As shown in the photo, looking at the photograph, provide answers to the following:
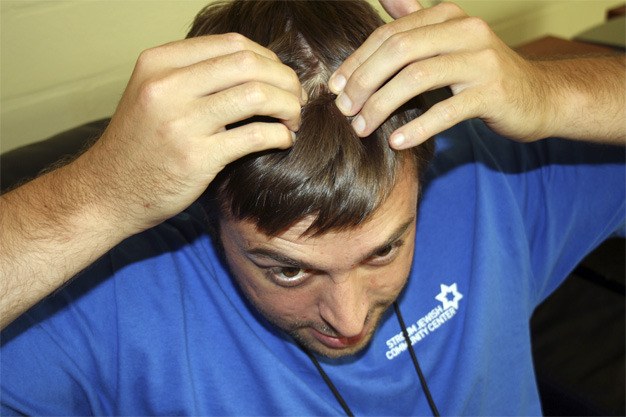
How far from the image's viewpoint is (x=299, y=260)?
92cm

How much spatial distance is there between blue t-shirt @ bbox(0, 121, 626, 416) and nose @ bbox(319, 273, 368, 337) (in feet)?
0.50

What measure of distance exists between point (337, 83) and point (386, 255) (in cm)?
29

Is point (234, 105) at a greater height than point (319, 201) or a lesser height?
greater

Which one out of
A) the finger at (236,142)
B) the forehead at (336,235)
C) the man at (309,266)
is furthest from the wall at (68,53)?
the finger at (236,142)

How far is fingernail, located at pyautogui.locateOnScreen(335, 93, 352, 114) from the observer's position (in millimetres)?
835

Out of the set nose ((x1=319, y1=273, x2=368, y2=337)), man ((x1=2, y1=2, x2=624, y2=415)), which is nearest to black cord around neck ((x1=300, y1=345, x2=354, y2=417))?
man ((x1=2, y1=2, x2=624, y2=415))

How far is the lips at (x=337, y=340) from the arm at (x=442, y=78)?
1.12 feet

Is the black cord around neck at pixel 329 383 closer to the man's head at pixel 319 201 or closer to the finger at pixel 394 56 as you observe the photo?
the man's head at pixel 319 201

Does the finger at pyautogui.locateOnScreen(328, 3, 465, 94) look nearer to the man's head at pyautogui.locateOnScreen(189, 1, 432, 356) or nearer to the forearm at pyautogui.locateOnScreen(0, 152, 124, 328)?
the man's head at pyautogui.locateOnScreen(189, 1, 432, 356)

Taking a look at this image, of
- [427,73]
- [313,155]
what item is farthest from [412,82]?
[313,155]

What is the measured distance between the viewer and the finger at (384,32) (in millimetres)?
816

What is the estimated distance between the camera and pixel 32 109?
148 centimetres

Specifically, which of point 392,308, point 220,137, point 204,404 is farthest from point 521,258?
point 220,137

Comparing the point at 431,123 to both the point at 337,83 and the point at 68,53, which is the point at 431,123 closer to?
the point at 337,83
